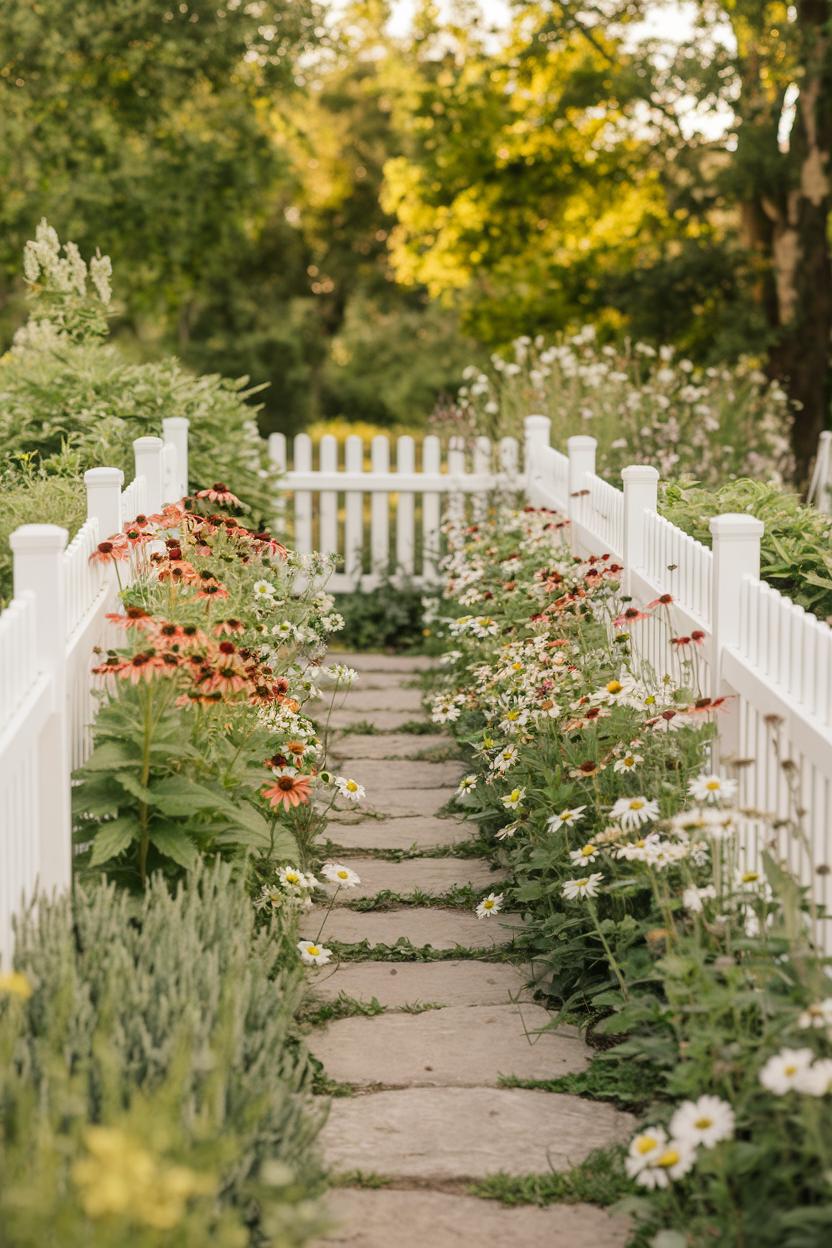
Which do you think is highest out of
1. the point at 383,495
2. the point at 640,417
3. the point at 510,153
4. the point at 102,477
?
the point at 510,153

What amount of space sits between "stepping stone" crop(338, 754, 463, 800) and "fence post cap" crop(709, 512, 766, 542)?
2432 millimetres

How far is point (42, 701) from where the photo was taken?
11.2 ft

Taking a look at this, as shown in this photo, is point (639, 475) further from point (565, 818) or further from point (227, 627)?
point (227, 627)

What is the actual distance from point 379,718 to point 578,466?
1.53 metres

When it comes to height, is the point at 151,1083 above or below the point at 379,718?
above

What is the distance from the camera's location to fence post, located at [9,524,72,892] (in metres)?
3.45

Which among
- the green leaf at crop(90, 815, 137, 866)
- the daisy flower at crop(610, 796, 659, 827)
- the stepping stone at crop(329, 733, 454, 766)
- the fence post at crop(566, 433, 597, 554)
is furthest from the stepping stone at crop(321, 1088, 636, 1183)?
the fence post at crop(566, 433, 597, 554)

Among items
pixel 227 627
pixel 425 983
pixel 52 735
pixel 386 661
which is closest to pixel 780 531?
pixel 425 983

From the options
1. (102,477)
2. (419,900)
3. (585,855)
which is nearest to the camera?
(585,855)

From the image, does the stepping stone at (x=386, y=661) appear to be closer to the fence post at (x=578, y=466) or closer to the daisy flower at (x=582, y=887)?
the fence post at (x=578, y=466)

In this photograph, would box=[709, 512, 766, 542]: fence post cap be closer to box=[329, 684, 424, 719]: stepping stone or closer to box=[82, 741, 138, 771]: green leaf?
box=[82, 741, 138, 771]: green leaf

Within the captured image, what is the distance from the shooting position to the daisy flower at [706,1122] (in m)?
2.65

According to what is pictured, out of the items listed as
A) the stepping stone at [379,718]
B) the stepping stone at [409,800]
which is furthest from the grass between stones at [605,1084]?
the stepping stone at [379,718]

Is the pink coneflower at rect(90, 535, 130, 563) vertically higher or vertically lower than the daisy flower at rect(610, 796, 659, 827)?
higher
